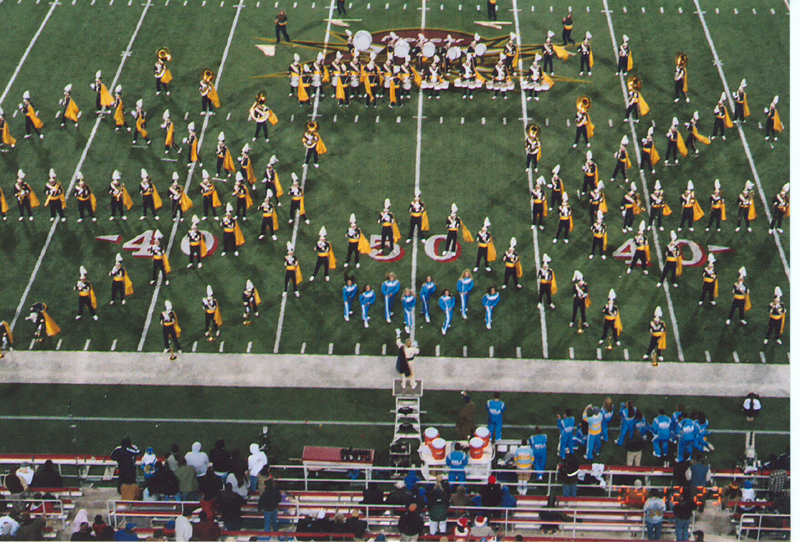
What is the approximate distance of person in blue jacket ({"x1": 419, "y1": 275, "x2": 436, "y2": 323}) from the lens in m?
21.1

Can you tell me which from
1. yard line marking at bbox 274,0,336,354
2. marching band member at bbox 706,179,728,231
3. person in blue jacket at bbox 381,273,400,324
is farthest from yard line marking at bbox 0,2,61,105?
marching band member at bbox 706,179,728,231

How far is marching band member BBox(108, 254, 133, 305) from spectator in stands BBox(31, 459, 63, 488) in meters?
4.93

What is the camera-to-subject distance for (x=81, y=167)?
2525 centimetres

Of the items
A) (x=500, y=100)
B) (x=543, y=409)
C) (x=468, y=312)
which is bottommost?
(x=543, y=409)

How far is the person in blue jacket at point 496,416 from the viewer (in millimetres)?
18438

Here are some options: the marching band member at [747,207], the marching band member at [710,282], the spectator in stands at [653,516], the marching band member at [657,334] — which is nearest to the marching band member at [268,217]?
the marching band member at [657,334]

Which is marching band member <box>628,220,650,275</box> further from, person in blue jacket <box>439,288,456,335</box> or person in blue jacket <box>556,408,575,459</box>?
person in blue jacket <box>556,408,575,459</box>

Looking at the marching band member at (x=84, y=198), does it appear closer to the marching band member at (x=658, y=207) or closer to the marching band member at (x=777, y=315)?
the marching band member at (x=658, y=207)

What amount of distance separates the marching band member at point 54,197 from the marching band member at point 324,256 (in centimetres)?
505

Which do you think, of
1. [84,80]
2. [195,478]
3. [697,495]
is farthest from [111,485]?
[84,80]

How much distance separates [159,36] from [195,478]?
50.5ft

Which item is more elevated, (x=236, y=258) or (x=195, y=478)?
(x=236, y=258)

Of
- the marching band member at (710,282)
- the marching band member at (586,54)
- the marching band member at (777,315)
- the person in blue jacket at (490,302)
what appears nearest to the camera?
the marching band member at (777,315)

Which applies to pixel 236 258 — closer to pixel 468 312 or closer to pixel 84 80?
pixel 468 312
